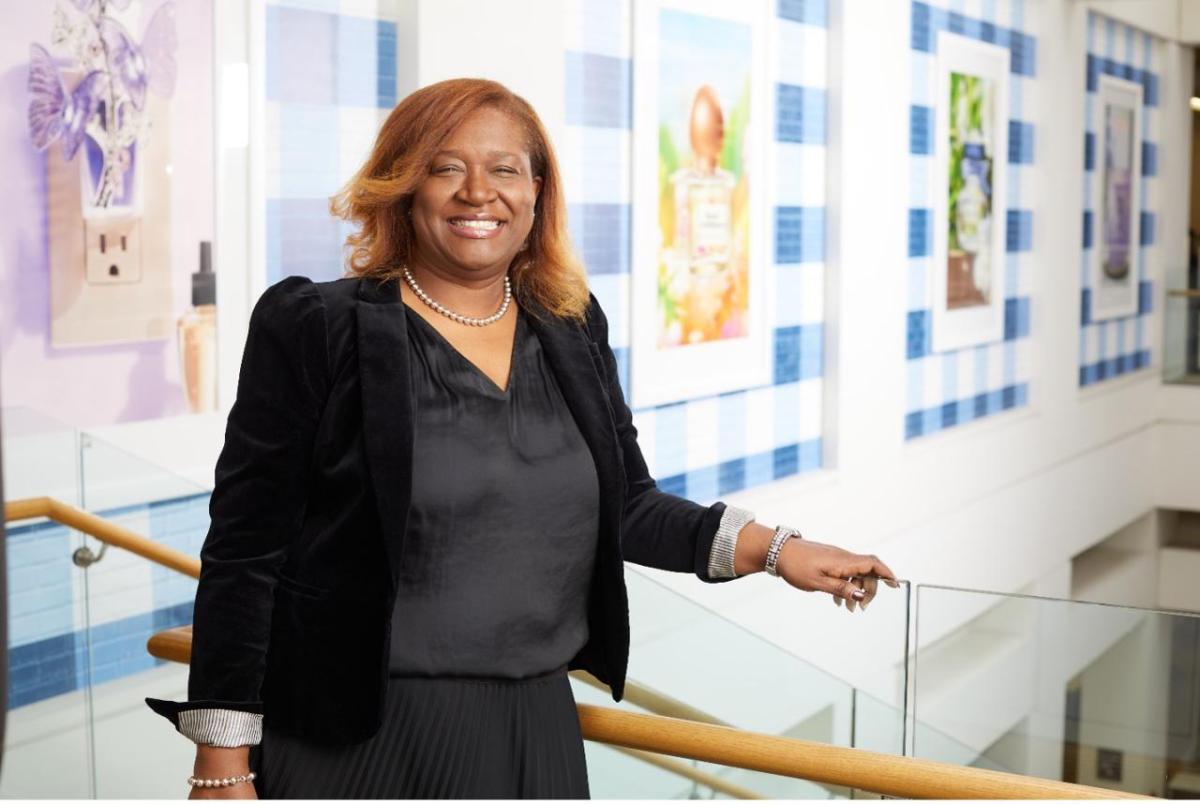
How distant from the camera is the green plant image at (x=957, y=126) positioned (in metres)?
8.49

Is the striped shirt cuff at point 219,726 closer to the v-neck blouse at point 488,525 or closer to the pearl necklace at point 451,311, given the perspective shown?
the v-neck blouse at point 488,525

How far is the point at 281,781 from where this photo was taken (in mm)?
1674

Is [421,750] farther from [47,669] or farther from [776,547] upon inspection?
[47,669]

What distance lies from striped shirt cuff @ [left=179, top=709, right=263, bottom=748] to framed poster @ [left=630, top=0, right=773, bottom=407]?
4198 millimetres

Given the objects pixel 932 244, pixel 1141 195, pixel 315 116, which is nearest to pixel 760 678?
pixel 315 116

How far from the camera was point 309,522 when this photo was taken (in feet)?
5.42

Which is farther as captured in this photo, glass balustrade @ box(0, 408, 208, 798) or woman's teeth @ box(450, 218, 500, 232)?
glass balustrade @ box(0, 408, 208, 798)

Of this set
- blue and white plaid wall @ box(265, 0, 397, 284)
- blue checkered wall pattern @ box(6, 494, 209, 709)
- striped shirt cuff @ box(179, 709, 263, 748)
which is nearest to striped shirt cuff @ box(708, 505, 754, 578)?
striped shirt cuff @ box(179, 709, 263, 748)

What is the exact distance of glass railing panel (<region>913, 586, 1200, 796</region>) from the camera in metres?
2.18

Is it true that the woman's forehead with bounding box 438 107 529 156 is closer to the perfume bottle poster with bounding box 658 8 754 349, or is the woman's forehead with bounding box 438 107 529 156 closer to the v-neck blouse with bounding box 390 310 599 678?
the v-neck blouse with bounding box 390 310 599 678

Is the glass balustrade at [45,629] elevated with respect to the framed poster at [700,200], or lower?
lower

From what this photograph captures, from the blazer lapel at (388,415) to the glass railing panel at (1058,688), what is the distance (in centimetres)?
78

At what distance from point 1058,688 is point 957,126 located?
6.32 m

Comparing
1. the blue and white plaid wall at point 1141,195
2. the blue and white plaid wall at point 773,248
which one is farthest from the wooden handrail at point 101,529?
the blue and white plaid wall at point 1141,195
